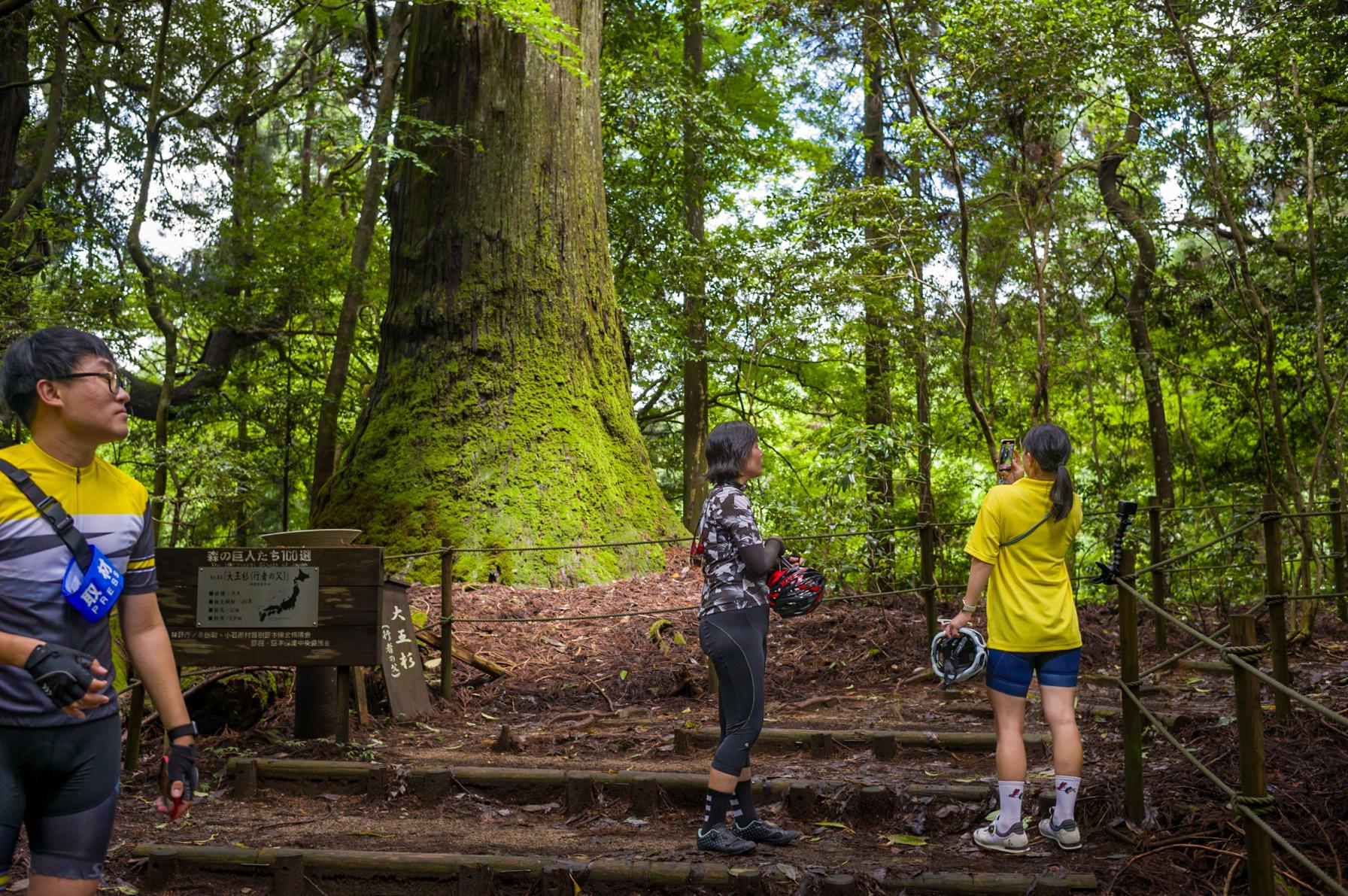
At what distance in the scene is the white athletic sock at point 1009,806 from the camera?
4129mm

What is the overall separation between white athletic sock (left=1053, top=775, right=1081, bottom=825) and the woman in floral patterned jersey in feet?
3.49

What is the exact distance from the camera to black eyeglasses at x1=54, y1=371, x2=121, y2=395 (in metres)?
2.45

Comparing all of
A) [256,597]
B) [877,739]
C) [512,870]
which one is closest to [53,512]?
[512,870]

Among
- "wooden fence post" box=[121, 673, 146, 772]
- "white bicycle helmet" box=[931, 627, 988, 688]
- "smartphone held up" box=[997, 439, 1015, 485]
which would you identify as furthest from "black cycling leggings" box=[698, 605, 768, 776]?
"wooden fence post" box=[121, 673, 146, 772]

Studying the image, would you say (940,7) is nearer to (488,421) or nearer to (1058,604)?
(488,421)

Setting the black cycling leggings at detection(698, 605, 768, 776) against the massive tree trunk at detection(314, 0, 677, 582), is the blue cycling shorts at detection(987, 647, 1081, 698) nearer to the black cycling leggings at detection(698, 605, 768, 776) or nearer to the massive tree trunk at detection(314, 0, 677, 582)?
the black cycling leggings at detection(698, 605, 768, 776)

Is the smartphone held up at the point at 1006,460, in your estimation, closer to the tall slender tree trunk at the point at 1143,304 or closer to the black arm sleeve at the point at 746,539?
the black arm sleeve at the point at 746,539

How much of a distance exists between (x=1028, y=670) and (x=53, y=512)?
136 inches

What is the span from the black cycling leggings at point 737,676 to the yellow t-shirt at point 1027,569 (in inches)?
38.9

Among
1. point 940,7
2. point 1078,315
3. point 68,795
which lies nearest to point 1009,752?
point 68,795

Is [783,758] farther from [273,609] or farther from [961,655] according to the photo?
[273,609]

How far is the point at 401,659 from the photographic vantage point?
6.92 metres

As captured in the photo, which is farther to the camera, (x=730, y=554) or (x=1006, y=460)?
(x=1006, y=460)

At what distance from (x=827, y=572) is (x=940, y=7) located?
548 cm
